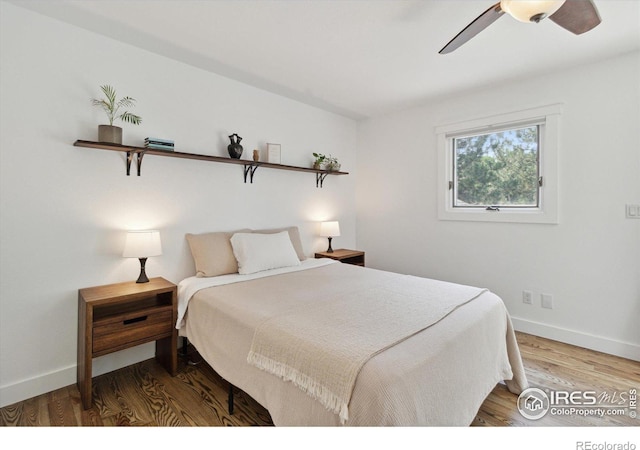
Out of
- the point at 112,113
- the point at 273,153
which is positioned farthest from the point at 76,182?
the point at 273,153

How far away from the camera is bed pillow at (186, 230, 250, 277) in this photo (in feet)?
8.56

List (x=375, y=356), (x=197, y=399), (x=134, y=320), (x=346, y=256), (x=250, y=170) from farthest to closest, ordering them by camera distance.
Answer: (x=346, y=256)
(x=250, y=170)
(x=134, y=320)
(x=197, y=399)
(x=375, y=356)

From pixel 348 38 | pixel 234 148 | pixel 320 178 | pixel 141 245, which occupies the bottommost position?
pixel 141 245

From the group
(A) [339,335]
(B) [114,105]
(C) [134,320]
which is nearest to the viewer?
(A) [339,335]

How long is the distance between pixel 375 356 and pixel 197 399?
135 centimetres

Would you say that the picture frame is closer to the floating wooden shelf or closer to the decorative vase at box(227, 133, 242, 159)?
the floating wooden shelf

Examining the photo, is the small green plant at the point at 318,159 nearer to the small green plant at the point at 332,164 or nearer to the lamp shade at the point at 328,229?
the small green plant at the point at 332,164

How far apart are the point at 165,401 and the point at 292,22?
2597mm

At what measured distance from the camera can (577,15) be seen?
5.21 feet

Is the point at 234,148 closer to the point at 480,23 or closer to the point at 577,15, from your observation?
the point at 480,23

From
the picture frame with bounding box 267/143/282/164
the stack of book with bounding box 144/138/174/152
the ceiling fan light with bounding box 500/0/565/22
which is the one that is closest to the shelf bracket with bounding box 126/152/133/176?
the stack of book with bounding box 144/138/174/152

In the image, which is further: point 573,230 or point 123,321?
point 573,230

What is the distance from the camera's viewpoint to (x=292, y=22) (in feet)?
6.93

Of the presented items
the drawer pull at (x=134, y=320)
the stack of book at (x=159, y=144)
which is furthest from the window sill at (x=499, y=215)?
the drawer pull at (x=134, y=320)
